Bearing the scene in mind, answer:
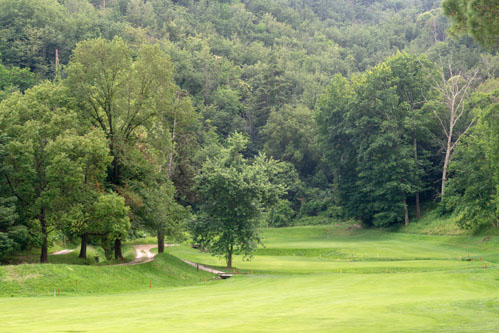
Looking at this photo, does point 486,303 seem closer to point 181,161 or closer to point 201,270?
point 201,270

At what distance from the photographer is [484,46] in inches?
843

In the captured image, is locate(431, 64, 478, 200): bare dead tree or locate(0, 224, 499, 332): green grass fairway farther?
locate(431, 64, 478, 200): bare dead tree

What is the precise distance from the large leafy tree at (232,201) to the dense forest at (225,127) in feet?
0.44

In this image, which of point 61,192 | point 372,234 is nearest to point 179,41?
point 372,234

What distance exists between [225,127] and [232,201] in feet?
218

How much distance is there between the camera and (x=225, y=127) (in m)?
109

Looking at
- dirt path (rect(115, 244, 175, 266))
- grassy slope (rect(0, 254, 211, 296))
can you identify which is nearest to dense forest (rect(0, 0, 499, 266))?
dirt path (rect(115, 244, 175, 266))

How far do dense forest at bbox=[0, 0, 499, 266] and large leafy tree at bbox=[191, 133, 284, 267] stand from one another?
0.13 m

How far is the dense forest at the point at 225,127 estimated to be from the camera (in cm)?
3500

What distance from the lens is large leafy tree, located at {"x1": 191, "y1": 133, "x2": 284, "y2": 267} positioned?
43062 millimetres

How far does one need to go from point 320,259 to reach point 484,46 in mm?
33566

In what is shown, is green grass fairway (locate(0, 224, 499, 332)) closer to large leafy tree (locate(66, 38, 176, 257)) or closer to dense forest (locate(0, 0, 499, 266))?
dense forest (locate(0, 0, 499, 266))

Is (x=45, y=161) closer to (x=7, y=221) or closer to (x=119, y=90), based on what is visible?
(x=7, y=221)

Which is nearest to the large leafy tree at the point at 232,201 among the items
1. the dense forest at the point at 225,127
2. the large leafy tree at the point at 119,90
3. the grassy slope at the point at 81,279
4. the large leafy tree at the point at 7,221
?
the dense forest at the point at 225,127
